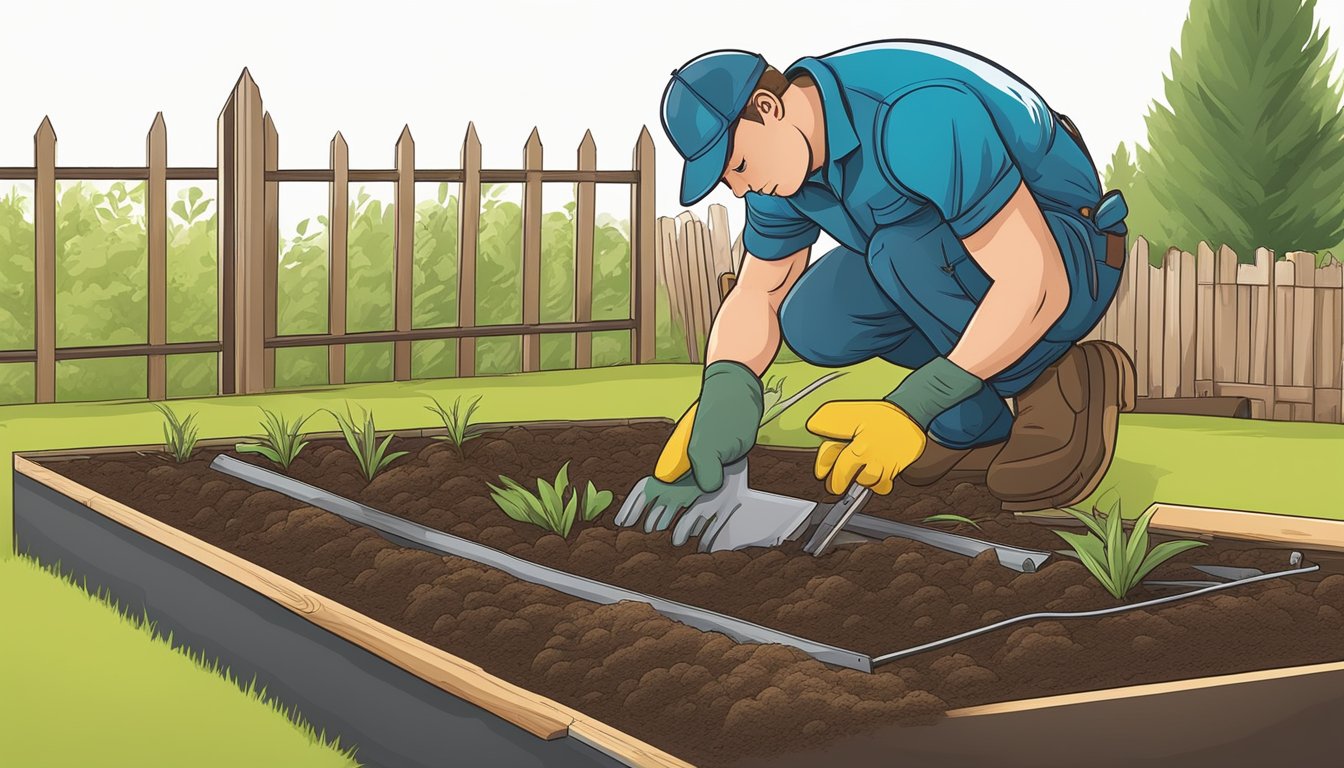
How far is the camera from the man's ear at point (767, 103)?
4242 mm

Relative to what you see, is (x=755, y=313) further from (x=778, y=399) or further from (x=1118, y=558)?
(x=1118, y=558)

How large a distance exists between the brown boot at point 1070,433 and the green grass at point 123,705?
8.10ft

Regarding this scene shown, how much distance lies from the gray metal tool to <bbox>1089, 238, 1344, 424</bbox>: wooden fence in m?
5.12

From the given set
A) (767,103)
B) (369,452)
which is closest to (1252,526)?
(767,103)

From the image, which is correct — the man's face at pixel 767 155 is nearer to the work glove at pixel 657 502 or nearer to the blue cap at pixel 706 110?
the blue cap at pixel 706 110

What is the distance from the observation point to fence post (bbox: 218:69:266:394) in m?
9.22

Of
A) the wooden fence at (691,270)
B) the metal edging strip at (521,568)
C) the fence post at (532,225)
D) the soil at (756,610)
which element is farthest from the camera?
the wooden fence at (691,270)

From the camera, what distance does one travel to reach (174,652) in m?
4.42

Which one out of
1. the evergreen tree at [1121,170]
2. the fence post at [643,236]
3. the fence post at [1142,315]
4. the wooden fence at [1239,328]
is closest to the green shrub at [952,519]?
the wooden fence at [1239,328]

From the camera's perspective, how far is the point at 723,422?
458cm

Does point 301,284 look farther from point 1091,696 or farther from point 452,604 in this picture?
point 1091,696

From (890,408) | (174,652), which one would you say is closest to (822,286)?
(890,408)

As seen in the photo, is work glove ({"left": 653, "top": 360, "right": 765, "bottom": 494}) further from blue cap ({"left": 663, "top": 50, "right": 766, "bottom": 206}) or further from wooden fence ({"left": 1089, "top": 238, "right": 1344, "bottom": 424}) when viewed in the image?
wooden fence ({"left": 1089, "top": 238, "right": 1344, "bottom": 424})

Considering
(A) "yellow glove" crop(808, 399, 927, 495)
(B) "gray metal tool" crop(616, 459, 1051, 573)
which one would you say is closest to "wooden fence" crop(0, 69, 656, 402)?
(B) "gray metal tool" crop(616, 459, 1051, 573)
